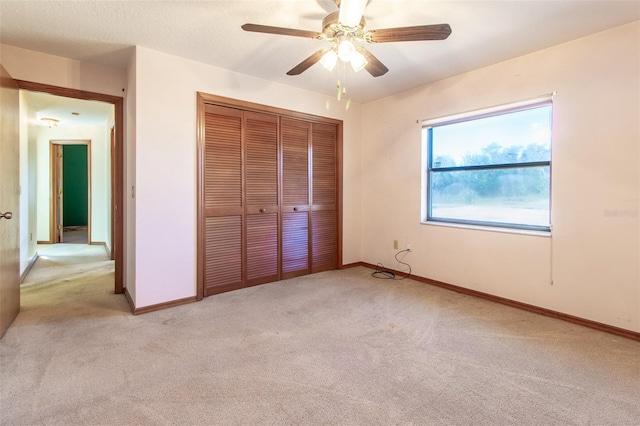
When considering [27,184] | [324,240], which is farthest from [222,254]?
[27,184]

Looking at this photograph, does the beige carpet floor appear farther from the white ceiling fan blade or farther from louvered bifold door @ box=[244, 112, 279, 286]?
the white ceiling fan blade

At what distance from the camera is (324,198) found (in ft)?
14.2

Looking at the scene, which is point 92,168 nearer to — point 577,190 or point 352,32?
point 352,32

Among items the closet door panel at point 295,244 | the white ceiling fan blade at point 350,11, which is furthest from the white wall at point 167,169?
the white ceiling fan blade at point 350,11

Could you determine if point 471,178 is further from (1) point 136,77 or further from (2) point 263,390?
(1) point 136,77

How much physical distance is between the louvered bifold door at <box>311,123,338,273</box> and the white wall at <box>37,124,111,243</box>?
4500mm

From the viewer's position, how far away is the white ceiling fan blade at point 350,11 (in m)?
1.71

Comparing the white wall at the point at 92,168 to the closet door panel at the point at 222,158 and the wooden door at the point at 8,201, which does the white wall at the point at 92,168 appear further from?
the closet door panel at the point at 222,158

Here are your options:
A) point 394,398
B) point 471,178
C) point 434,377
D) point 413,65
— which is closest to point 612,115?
point 471,178

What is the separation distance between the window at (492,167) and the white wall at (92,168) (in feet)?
19.8

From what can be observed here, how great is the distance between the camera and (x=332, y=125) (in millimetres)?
4371

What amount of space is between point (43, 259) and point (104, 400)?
4577 mm

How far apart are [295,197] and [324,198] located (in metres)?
0.48

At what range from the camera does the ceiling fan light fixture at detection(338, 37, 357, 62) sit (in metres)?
1.98
